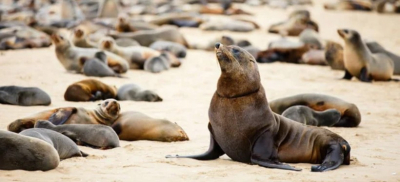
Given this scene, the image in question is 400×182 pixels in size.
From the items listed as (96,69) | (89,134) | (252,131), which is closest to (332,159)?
(252,131)

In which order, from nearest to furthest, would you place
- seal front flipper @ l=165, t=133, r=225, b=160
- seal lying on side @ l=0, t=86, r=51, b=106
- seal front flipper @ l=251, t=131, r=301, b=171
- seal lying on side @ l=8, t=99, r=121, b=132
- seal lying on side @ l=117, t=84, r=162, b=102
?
seal front flipper @ l=251, t=131, r=301, b=171, seal front flipper @ l=165, t=133, r=225, b=160, seal lying on side @ l=8, t=99, r=121, b=132, seal lying on side @ l=0, t=86, r=51, b=106, seal lying on side @ l=117, t=84, r=162, b=102

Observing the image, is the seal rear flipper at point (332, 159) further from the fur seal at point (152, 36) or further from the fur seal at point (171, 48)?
the fur seal at point (152, 36)

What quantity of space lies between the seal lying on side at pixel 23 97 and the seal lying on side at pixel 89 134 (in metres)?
2.25

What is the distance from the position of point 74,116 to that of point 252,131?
202cm

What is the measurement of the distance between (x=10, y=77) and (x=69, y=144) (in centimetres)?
597

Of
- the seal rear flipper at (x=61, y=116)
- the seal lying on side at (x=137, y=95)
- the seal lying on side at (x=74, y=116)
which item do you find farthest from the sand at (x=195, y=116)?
the seal rear flipper at (x=61, y=116)

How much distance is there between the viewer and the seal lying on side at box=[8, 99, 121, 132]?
6.92 meters

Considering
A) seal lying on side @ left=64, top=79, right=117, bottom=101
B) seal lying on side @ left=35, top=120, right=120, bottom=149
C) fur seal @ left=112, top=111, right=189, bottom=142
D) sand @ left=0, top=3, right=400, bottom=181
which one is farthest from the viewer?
seal lying on side @ left=64, top=79, right=117, bottom=101

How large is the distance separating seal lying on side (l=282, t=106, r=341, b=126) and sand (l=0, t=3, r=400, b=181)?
0.41ft

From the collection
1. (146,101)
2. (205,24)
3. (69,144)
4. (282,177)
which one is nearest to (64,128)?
(69,144)

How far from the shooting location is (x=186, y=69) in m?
13.7

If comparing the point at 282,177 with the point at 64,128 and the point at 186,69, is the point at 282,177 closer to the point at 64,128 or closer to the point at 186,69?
the point at 64,128

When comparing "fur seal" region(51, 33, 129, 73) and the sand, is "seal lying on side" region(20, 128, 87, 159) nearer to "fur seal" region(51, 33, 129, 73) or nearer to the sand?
the sand

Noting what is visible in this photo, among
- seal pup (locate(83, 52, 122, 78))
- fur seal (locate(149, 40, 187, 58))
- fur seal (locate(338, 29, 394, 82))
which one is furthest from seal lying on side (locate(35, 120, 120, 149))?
fur seal (locate(149, 40, 187, 58))
